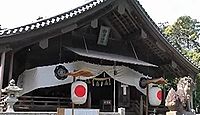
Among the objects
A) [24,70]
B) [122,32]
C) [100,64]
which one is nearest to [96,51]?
[100,64]

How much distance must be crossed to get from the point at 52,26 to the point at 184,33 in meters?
22.5

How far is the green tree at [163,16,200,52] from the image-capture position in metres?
29.9

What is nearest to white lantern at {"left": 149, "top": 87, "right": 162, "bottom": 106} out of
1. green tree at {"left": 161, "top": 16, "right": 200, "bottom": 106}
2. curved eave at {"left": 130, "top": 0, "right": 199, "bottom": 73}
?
curved eave at {"left": 130, "top": 0, "right": 199, "bottom": 73}

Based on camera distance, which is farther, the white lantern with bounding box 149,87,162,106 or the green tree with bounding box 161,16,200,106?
the green tree with bounding box 161,16,200,106

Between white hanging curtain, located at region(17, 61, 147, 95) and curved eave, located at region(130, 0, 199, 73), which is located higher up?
curved eave, located at region(130, 0, 199, 73)

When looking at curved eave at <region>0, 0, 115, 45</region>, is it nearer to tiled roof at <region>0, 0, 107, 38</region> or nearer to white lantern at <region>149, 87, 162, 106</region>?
tiled roof at <region>0, 0, 107, 38</region>

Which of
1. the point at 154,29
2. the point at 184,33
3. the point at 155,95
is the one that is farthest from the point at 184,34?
the point at 155,95

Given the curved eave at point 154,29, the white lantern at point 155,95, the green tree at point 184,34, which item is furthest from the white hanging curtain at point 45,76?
the green tree at point 184,34

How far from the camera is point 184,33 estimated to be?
102ft

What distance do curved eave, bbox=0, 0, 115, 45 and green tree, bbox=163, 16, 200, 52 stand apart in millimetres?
18528

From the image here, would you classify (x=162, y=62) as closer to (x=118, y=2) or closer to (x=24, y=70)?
(x=118, y=2)

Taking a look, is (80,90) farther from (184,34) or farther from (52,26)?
(184,34)

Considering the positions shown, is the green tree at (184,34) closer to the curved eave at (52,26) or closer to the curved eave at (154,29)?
the curved eave at (154,29)

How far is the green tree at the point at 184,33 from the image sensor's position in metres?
29.9
